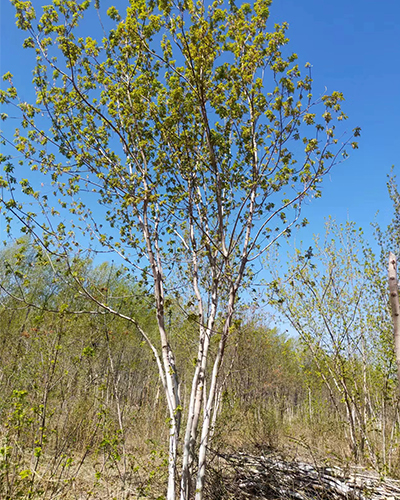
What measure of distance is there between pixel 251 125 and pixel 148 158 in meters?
1.37

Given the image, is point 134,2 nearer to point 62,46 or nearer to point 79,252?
point 62,46

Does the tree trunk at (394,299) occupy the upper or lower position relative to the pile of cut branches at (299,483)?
upper

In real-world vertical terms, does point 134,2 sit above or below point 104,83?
above

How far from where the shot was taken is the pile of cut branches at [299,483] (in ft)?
12.0

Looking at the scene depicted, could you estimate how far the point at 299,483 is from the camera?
4039mm

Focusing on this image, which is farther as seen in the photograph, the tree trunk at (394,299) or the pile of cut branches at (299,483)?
the pile of cut branches at (299,483)

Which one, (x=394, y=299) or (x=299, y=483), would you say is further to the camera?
(x=299, y=483)

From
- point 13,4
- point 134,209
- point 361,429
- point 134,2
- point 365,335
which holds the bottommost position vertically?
point 361,429

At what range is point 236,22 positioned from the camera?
333 cm

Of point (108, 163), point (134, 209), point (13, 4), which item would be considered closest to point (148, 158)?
point (108, 163)

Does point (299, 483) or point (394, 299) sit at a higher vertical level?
point (394, 299)

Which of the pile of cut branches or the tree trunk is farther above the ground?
the tree trunk

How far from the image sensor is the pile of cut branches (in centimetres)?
365

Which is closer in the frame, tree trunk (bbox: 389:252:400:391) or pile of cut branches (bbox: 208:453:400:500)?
tree trunk (bbox: 389:252:400:391)
